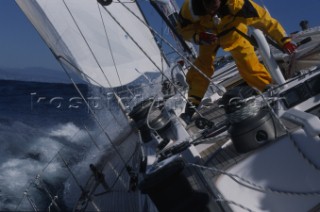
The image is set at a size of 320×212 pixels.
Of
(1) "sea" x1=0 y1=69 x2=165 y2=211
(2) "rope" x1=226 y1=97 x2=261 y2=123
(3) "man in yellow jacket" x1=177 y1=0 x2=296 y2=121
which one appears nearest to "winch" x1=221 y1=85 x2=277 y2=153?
(2) "rope" x1=226 y1=97 x2=261 y2=123

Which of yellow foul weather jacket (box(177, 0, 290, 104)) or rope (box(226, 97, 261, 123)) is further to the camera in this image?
yellow foul weather jacket (box(177, 0, 290, 104))

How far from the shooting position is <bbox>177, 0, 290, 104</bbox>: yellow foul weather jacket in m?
3.36

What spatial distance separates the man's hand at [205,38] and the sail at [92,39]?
1.05 m

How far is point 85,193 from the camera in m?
4.50

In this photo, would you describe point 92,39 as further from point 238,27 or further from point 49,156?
point 49,156

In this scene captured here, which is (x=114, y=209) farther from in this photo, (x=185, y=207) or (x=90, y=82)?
(x=185, y=207)

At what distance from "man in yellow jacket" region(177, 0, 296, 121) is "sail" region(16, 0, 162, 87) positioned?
1027 mm

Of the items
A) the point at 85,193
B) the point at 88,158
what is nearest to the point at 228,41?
the point at 85,193

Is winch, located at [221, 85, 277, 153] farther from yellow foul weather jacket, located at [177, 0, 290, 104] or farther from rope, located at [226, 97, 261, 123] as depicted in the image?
yellow foul weather jacket, located at [177, 0, 290, 104]

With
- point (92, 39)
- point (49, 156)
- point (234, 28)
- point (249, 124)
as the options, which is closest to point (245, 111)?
point (249, 124)

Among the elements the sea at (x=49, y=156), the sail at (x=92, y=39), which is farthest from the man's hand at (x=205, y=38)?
the sea at (x=49, y=156)

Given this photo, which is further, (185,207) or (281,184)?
(281,184)

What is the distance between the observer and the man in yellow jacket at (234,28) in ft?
11.0

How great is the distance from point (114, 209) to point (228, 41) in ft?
6.96
